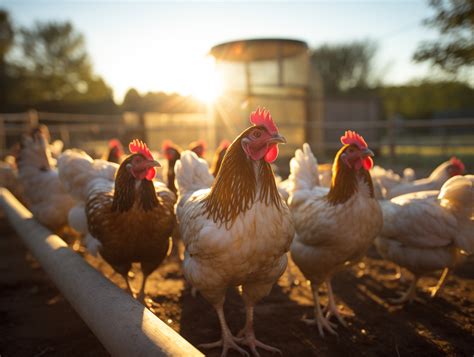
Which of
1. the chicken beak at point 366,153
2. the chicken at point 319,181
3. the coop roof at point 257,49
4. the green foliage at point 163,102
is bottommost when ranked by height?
the chicken at point 319,181

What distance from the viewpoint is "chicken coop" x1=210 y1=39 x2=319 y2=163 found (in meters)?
11.3

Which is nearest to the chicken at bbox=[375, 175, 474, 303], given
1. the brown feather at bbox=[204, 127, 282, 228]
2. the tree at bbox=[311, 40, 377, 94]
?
the brown feather at bbox=[204, 127, 282, 228]

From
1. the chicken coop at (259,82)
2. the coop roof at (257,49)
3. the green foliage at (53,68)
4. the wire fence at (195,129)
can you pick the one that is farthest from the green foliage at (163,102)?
the green foliage at (53,68)

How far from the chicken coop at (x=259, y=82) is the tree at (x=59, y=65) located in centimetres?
3040

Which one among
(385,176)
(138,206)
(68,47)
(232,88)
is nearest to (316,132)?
(232,88)

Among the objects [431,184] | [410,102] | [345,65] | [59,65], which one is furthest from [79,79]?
[431,184]

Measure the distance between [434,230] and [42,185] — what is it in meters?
5.10

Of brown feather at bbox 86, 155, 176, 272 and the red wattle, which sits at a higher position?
the red wattle

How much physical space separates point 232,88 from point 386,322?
9576mm

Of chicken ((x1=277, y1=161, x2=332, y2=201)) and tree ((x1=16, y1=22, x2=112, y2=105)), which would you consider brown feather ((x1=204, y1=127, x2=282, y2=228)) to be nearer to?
chicken ((x1=277, y1=161, x2=332, y2=201))

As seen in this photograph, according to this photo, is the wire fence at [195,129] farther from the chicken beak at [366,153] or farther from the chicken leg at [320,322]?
the chicken leg at [320,322]

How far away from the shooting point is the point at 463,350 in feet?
8.82

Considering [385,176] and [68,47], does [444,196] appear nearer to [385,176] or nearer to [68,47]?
[385,176]

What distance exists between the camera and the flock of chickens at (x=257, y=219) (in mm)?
2410
